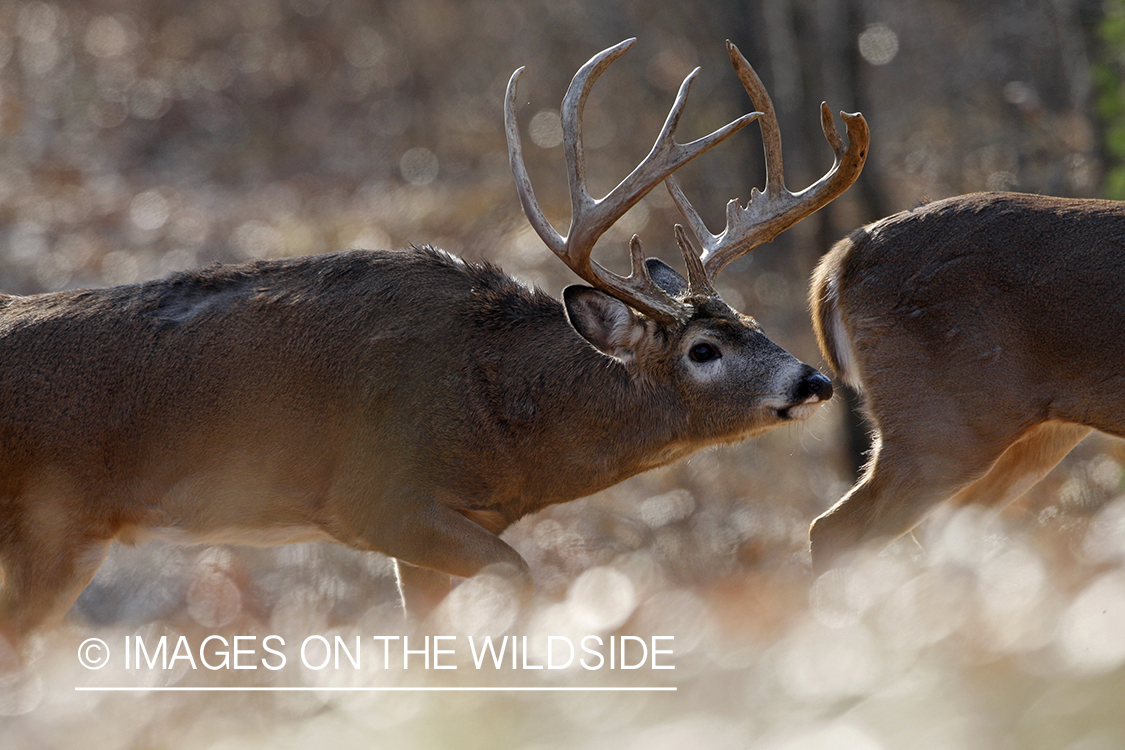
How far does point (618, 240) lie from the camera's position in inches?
589

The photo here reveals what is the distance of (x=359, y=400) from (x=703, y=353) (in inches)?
62.4

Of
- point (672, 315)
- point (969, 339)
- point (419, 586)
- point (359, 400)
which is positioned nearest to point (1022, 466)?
point (969, 339)

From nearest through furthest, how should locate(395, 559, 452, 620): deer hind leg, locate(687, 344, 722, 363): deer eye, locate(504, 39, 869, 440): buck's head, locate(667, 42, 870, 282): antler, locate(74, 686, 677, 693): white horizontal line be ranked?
locate(74, 686, 677, 693): white horizontal line, locate(504, 39, 869, 440): buck's head, locate(687, 344, 722, 363): deer eye, locate(667, 42, 870, 282): antler, locate(395, 559, 452, 620): deer hind leg

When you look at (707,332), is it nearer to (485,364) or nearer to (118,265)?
(485,364)

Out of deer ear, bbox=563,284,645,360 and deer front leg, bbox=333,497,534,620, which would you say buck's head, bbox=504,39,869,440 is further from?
deer front leg, bbox=333,497,534,620

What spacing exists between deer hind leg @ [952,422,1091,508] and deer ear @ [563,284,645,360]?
1.77m

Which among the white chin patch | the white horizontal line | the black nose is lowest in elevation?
the white horizontal line

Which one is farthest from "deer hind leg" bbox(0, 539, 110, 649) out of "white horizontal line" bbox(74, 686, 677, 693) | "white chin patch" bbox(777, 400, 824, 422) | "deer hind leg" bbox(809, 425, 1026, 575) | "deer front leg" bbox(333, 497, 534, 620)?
"deer hind leg" bbox(809, 425, 1026, 575)

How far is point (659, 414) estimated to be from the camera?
598 centimetres

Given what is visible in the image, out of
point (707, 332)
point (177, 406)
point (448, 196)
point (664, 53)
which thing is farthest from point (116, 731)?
point (664, 53)

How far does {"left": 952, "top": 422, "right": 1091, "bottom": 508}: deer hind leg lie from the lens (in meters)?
6.20

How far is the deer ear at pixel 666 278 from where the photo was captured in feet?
20.9

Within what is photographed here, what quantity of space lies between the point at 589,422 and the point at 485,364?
0.55 metres

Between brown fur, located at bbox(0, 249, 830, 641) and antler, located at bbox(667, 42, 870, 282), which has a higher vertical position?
antler, located at bbox(667, 42, 870, 282)
